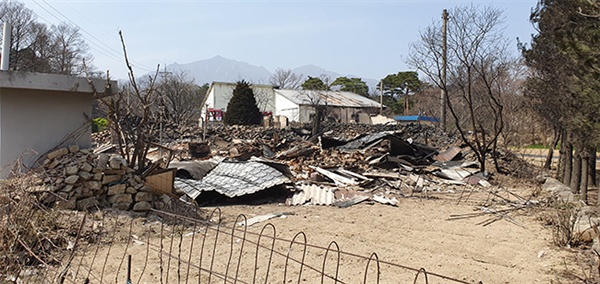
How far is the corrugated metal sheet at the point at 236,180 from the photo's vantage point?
10258 mm

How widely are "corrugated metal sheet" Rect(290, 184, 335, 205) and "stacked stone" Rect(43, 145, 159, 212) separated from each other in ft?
11.3

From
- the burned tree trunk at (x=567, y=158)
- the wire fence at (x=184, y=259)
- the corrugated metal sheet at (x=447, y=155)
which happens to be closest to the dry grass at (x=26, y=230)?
the wire fence at (x=184, y=259)

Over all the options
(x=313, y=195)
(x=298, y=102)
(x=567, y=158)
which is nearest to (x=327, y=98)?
(x=298, y=102)

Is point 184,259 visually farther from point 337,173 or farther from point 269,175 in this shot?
point 337,173

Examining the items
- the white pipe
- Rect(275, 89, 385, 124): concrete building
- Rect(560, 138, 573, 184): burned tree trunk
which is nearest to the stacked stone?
the white pipe

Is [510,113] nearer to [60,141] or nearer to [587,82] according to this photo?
[587,82]

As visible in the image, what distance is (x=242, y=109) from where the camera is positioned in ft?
95.2

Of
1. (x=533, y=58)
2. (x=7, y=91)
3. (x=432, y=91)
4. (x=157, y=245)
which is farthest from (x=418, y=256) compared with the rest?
(x=432, y=91)

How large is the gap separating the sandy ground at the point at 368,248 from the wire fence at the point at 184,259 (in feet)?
0.05

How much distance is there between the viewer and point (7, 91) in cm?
746

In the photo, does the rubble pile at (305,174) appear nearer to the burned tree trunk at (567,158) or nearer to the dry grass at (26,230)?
the dry grass at (26,230)

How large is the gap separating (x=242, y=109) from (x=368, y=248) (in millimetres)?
23276

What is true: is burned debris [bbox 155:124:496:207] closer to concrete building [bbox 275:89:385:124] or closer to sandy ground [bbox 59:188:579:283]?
sandy ground [bbox 59:188:579:283]

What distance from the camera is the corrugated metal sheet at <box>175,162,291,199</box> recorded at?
33.7ft
